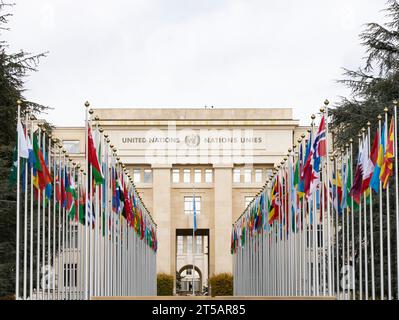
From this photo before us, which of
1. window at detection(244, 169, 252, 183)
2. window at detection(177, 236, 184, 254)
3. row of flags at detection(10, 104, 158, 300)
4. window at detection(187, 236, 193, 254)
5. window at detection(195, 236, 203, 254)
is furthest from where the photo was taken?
window at detection(195, 236, 203, 254)

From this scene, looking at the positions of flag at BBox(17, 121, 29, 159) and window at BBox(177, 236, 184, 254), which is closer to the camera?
flag at BBox(17, 121, 29, 159)

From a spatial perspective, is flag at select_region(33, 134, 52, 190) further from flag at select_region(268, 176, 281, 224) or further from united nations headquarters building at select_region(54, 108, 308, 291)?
united nations headquarters building at select_region(54, 108, 308, 291)

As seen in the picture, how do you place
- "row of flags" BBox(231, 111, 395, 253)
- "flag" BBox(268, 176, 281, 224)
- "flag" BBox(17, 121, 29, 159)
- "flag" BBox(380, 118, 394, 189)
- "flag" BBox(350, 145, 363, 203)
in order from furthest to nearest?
"flag" BBox(268, 176, 281, 224) → "flag" BBox(350, 145, 363, 203) → "row of flags" BBox(231, 111, 395, 253) → "flag" BBox(17, 121, 29, 159) → "flag" BBox(380, 118, 394, 189)

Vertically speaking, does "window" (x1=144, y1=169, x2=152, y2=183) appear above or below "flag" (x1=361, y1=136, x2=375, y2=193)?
above

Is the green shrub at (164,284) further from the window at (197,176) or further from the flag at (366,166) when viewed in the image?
the flag at (366,166)

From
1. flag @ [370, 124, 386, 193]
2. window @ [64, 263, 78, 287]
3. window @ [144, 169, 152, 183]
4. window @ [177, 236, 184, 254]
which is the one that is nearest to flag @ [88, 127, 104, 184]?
window @ [64, 263, 78, 287]

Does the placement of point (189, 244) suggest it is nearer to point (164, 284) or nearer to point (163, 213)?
point (163, 213)

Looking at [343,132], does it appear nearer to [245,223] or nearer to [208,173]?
[245,223]

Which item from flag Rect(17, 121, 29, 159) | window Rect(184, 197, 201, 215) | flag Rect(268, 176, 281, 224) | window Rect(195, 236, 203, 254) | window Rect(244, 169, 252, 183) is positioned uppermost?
window Rect(244, 169, 252, 183)

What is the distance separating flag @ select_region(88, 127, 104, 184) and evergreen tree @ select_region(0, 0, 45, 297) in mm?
6204

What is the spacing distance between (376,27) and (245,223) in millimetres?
24028

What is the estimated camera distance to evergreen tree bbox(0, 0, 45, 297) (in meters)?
35.4

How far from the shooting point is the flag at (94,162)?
2846 cm

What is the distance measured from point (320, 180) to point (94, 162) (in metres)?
10.1
